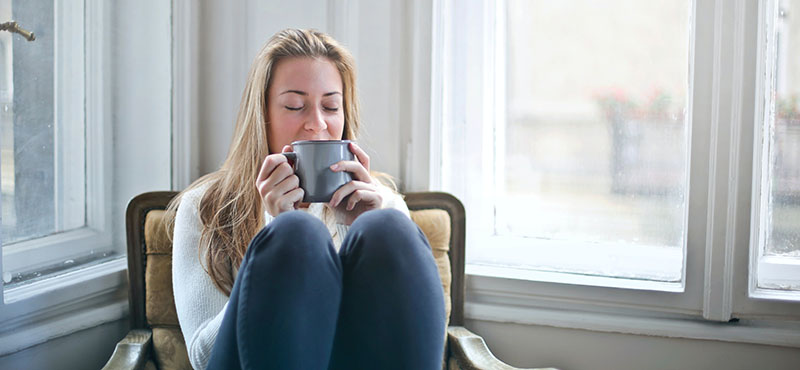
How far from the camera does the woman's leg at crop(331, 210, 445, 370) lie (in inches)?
40.6

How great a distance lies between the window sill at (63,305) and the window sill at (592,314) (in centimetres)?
89

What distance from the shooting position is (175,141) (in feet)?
6.00

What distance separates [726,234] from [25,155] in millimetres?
1602

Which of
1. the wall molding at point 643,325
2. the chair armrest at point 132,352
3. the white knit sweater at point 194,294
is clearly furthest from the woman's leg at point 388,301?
the wall molding at point 643,325

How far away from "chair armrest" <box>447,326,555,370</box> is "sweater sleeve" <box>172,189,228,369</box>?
556 millimetres

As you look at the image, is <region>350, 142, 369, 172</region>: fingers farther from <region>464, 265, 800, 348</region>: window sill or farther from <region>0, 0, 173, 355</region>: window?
<region>0, 0, 173, 355</region>: window

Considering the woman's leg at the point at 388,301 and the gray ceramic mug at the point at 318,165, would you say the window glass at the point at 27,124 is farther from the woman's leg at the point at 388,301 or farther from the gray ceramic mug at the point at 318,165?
the woman's leg at the point at 388,301

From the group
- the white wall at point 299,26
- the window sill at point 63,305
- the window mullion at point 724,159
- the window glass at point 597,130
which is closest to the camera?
the window sill at point 63,305

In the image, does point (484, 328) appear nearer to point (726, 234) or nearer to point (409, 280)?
point (726, 234)

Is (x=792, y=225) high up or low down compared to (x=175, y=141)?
down

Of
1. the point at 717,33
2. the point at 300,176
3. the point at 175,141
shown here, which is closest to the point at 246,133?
the point at 300,176

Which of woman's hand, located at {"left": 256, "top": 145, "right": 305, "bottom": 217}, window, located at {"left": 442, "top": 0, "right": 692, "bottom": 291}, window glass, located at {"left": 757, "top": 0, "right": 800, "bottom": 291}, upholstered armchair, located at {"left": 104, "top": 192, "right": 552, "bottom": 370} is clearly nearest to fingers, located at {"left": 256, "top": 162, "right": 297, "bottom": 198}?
woman's hand, located at {"left": 256, "top": 145, "right": 305, "bottom": 217}

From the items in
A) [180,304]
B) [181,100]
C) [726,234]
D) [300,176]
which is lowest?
[180,304]

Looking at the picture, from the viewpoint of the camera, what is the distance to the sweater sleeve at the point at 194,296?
47.5 inches
